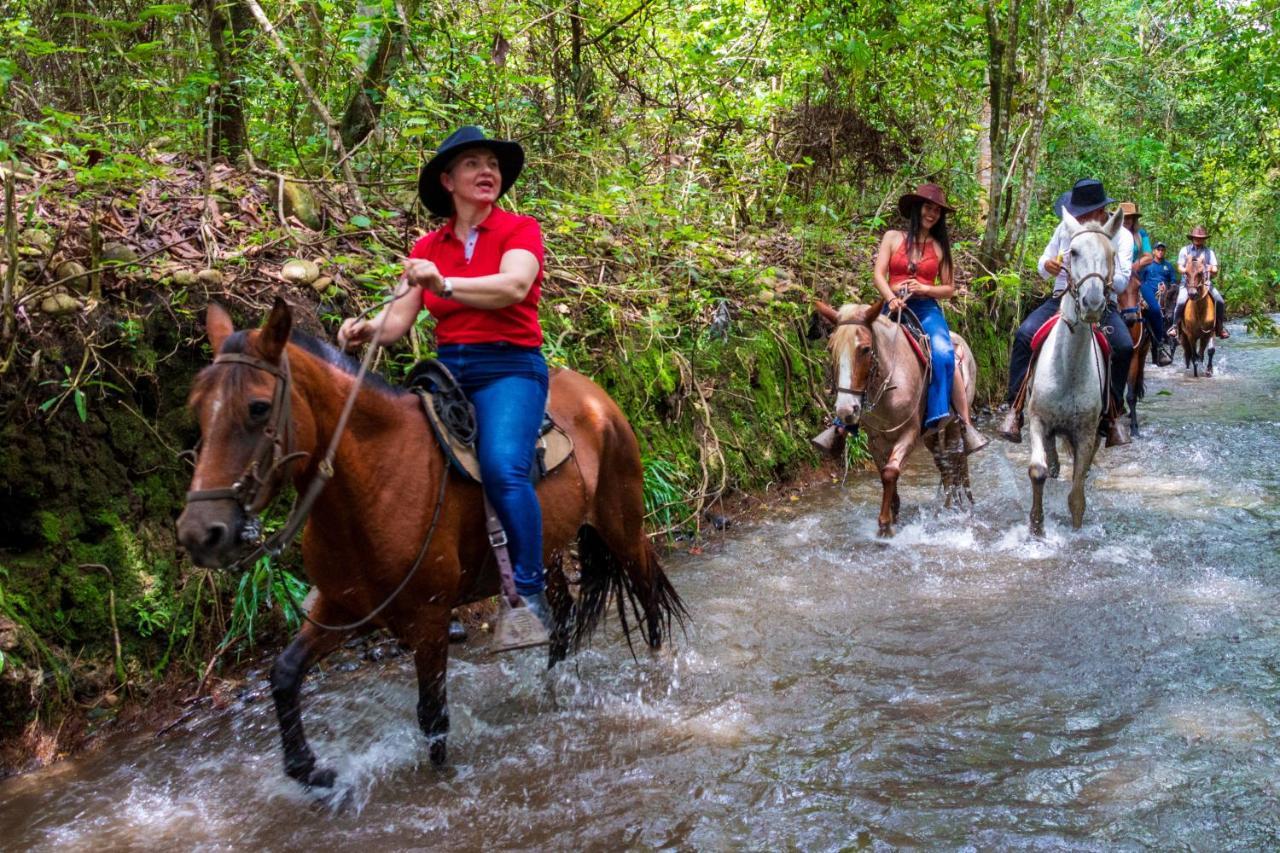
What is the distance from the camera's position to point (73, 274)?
462 centimetres

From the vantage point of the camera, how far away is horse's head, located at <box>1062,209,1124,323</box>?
22.1 ft

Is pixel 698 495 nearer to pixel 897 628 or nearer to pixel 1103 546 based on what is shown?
pixel 897 628

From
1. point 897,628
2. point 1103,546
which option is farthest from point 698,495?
point 1103,546

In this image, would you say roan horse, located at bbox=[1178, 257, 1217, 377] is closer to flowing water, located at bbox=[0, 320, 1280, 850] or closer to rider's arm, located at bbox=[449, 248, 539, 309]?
flowing water, located at bbox=[0, 320, 1280, 850]

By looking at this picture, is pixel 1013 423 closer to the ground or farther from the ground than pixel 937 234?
closer to the ground

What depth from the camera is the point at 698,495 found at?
7.61 m

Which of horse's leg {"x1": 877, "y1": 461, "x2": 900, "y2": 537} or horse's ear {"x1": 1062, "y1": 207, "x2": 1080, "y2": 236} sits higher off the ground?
horse's ear {"x1": 1062, "y1": 207, "x2": 1080, "y2": 236}

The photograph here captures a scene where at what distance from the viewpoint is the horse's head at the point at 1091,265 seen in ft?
22.1

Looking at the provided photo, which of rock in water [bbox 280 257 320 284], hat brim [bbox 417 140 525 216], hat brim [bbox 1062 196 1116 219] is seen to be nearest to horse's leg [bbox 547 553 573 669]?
hat brim [bbox 417 140 525 216]

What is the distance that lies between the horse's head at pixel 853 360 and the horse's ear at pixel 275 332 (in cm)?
487

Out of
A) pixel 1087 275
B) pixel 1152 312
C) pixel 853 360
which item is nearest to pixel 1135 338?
pixel 1152 312

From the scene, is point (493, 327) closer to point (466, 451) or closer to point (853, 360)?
point (466, 451)

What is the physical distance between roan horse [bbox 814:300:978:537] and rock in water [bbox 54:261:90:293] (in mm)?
5006

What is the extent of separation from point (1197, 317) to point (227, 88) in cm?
1624
